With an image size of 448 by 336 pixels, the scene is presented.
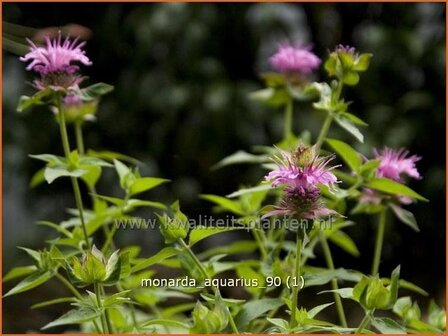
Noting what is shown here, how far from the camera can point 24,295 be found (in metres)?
2.44

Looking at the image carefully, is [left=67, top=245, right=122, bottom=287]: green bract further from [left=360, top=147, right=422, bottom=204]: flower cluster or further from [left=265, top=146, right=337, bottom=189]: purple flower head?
[left=360, top=147, right=422, bottom=204]: flower cluster

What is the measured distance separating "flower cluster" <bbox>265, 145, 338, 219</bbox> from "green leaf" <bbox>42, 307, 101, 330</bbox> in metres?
0.18

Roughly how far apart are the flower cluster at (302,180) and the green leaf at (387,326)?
12cm

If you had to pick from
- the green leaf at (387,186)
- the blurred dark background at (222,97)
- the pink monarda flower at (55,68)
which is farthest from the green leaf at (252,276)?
the blurred dark background at (222,97)

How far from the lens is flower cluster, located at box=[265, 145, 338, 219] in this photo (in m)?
0.69

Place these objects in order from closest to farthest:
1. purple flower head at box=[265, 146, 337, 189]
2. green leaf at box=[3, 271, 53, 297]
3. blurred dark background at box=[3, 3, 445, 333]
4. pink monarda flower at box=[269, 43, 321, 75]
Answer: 1. purple flower head at box=[265, 146, 337, 189]
2. green leaf at box=[3, 271, 53, 297]
3. pink monarda flower at box=[269, 43, 321, 75]
4. blurred dark background at box=[3, 3, 445, 333]

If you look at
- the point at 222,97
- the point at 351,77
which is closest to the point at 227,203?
the point at 351,77

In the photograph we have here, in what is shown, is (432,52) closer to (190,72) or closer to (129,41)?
(190,72)

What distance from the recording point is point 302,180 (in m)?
0.70

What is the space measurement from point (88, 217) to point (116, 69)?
1.55 metres

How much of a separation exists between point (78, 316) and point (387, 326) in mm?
283

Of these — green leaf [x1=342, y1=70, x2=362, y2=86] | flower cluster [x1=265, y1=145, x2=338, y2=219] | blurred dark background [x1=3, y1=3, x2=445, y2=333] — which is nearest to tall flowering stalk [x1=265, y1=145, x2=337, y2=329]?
flower cluster [x1=265, y1=145, x2=338, y2=219]

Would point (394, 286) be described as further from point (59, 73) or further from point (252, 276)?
point (59, 73)

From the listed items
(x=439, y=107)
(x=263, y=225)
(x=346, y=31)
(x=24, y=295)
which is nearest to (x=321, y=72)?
(x=346, y=31)
